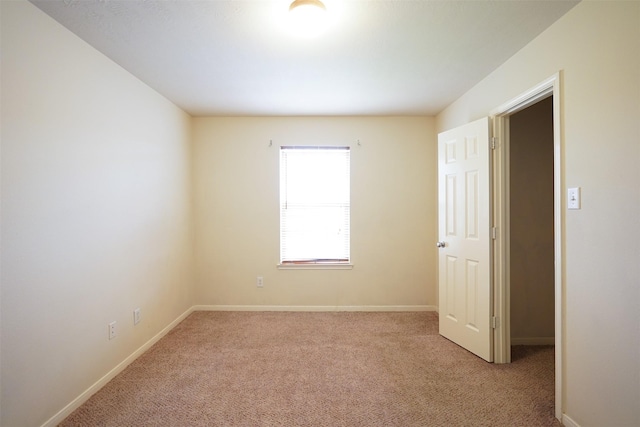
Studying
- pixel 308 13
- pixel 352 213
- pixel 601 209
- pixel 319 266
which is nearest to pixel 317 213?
pixel 352 213

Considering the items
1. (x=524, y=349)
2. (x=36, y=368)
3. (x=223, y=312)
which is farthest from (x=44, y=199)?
(x=524, y=349)

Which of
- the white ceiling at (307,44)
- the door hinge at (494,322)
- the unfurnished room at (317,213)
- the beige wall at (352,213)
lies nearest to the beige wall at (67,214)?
the unfurnished room at (317,213)

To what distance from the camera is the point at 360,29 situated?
1957 millimetres

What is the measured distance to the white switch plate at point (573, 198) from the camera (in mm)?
1731

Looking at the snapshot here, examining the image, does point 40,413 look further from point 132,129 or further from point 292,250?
point 292,250

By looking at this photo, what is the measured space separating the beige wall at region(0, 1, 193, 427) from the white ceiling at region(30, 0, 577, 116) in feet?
0.85

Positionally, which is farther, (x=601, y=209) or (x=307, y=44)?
(x=307, y=44)

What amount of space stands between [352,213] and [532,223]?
1.89 m

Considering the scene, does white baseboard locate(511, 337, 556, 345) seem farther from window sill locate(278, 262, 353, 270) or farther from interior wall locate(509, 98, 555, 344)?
window sill locate(278, 262, 353, 270)

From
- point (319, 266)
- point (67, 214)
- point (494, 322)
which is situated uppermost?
point (67, 214)

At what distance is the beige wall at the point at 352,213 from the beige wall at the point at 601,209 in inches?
79.1

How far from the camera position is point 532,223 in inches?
117

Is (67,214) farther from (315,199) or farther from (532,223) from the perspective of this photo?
(532,223)

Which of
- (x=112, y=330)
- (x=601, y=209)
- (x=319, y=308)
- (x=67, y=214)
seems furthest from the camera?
(x=319, y=308)
